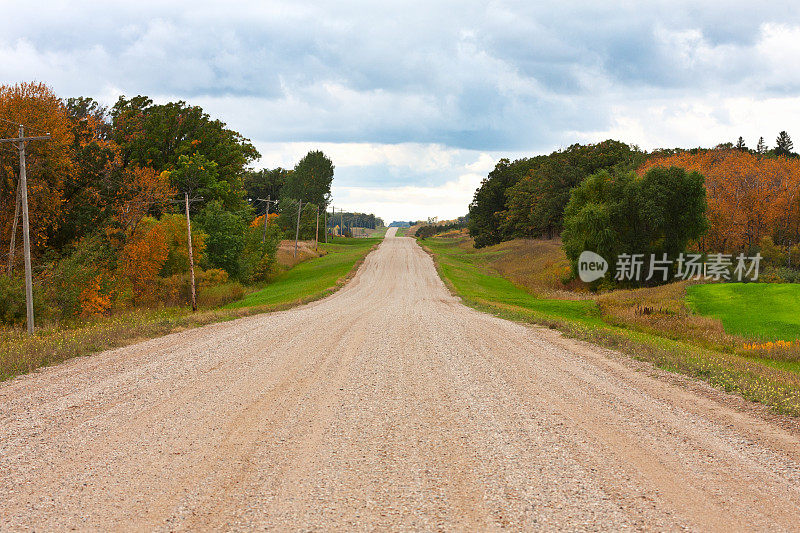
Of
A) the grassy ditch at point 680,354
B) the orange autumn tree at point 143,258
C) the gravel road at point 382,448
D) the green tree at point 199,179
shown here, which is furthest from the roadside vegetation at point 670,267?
the green tree at point 199,179

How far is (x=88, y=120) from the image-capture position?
3844 cm

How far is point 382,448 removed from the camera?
708cm

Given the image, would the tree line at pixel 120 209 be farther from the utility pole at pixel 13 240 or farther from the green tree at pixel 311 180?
the green tree at pixel 311 180

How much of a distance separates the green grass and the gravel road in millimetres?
21308

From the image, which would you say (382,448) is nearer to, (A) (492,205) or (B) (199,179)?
(B) (199,179)

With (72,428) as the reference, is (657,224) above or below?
above

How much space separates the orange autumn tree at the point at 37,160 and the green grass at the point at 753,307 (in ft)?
137

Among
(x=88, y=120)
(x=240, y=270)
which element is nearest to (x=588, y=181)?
(x=240, y=270)

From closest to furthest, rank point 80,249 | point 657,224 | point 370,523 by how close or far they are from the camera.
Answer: point 370,523 < point 80,249 < point 657,224

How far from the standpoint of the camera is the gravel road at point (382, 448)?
5.30 m

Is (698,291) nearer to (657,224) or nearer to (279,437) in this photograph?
(657,224)

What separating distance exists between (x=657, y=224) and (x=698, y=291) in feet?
39.1

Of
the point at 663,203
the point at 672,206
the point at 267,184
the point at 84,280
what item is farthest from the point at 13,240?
the point at 267,184

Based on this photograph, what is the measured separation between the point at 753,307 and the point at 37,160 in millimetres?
46543
